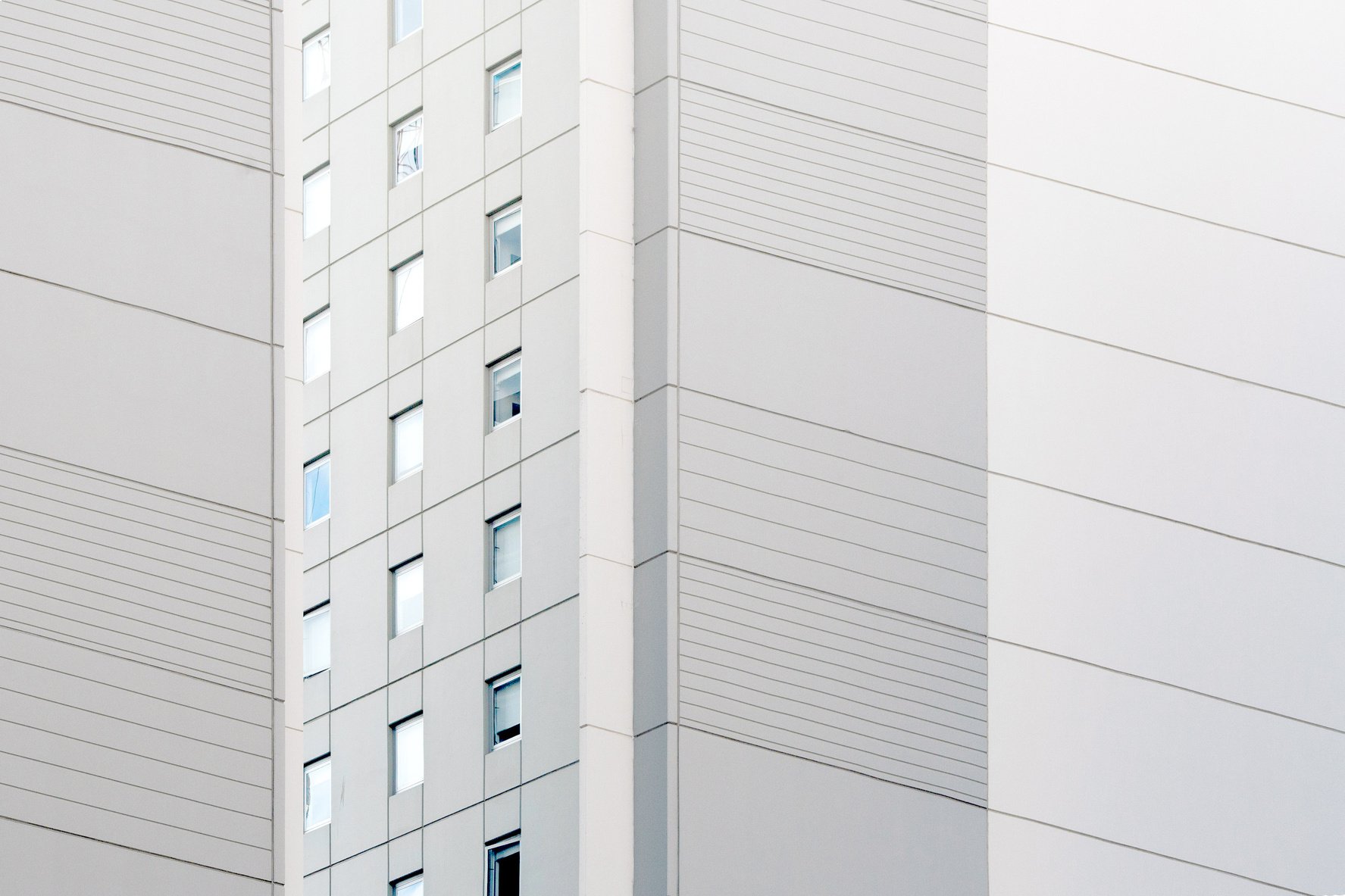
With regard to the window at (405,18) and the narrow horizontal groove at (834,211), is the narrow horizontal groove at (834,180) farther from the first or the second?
the window at (405,18)

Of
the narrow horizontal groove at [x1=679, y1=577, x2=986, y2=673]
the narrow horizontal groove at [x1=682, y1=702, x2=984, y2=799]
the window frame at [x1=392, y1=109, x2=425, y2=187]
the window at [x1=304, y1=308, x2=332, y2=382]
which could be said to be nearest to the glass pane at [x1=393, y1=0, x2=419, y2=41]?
the window frame at [x1=392, y1=109, x2=425, y2=187]

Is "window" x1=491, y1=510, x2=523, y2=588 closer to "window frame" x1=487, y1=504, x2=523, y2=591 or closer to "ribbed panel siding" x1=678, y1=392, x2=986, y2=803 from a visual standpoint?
"window frame" x1=487, y1=504, x2=523, y2=591

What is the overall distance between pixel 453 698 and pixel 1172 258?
10910mm

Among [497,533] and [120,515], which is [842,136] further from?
[120,515]

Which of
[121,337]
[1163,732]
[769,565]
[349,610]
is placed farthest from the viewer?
[349,610]

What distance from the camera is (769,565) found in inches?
974

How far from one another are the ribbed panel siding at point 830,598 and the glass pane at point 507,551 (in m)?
4.12

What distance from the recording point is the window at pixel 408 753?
2941 cm

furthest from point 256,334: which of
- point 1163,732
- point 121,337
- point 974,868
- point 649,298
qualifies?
point 1163,732

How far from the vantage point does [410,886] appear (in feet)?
95.8

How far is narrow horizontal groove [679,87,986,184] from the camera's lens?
2584 centimetres

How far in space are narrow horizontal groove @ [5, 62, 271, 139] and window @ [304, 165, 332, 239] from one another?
1216 cm

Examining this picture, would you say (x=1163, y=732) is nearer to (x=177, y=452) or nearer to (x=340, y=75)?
(x=177, y=452)

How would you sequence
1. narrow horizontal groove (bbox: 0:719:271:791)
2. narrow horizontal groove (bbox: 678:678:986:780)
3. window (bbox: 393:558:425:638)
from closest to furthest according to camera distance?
narrow horizontal groove (bbox: 0:719:271:791)
narrow horizontal groove (bbox: 678:678:986:780)
window (bbox: 393:558:425:638)
